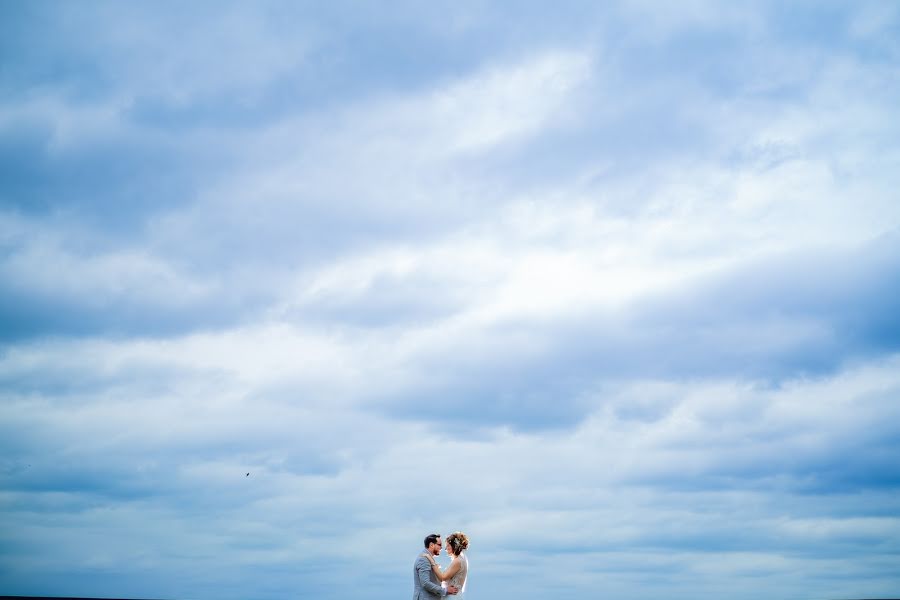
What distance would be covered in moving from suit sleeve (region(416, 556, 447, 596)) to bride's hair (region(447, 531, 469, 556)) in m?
0.77

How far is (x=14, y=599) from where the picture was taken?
30.2 meters

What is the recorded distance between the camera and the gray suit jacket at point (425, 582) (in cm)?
1969

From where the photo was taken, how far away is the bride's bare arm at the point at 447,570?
19.7 meters

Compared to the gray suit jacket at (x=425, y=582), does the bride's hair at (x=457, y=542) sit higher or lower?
higher

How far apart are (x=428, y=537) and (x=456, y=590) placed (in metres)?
1.60

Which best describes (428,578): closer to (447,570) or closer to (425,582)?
(425,582)

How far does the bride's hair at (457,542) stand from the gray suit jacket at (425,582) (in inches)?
30.4

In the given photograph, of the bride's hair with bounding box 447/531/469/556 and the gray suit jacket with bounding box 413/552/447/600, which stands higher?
the bride's hair with bounding box 447/531/469/556

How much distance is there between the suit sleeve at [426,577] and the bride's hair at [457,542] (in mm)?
772

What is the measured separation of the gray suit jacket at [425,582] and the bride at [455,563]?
0.14m

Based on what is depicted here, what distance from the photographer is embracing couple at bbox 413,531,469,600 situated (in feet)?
64.7

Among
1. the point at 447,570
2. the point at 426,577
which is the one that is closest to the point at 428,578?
the point at 426,577

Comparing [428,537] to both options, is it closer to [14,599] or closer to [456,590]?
[456,590]

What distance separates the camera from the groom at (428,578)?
64.6 ft
